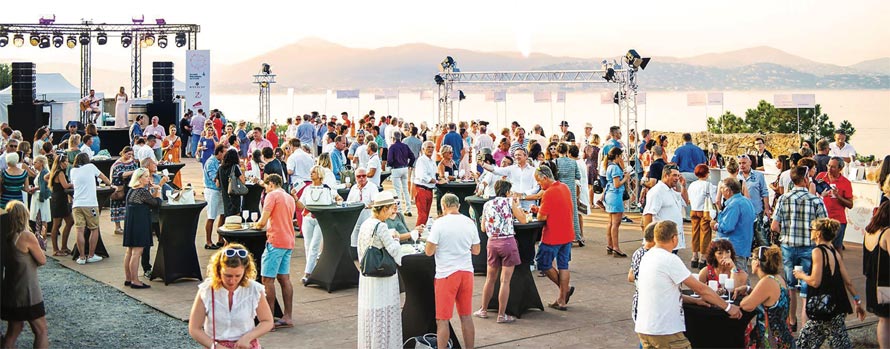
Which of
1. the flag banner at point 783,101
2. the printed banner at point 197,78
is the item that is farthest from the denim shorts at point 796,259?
the printed banner at point 197,78

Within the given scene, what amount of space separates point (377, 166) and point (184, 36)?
1716 cm

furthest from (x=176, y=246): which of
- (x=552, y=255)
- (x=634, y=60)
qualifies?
(x=634, y=60)

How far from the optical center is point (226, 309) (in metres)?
4.66

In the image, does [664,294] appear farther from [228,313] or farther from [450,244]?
[228,313]

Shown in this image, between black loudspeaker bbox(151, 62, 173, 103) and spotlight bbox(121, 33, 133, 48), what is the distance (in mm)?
2512

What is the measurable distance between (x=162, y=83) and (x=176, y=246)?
1735 cm

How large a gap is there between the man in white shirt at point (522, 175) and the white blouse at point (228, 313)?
5946mm

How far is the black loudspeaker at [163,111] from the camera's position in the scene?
83.6ft

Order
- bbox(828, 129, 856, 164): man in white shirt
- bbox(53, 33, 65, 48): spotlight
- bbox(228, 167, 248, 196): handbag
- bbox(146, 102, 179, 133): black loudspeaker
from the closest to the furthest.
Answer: bbox(228, 167, 248, 196): handbag, bbox(828, 129, 856, 164): man in white shirt, bbox(146, 102, 179, 133): black loudspeaker, bbox(53, 33, 65, 48): spotlight

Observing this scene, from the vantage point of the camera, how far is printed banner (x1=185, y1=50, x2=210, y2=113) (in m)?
26.2

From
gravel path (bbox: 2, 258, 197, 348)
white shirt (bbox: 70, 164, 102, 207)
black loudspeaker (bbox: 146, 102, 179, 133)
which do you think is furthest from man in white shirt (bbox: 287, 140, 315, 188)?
black loudspeaker (bbox: 146, 102, 179, 133)

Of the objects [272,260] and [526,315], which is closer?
[272,260]

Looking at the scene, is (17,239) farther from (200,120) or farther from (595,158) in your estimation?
(200,120)

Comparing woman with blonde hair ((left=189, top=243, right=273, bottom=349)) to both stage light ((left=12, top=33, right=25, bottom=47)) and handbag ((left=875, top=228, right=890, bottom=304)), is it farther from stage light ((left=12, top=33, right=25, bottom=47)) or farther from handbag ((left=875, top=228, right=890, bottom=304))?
stage light ((left=12, top=33, right=25, bottom=47))
